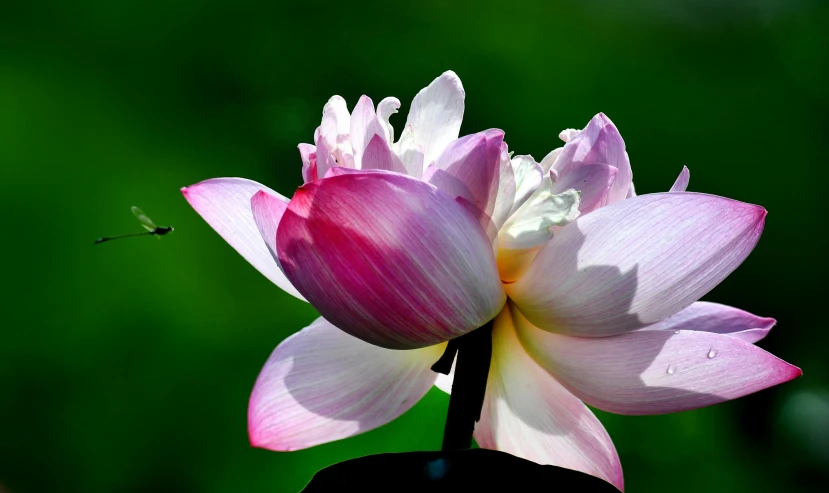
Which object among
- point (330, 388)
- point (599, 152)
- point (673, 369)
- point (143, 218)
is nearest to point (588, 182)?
point (599, 152)

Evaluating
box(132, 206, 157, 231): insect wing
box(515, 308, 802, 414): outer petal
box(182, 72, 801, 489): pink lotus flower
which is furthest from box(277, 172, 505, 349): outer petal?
box(132, 206, 157, 231): insect wing

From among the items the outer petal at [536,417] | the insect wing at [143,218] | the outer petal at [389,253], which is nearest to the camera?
the outer petal at [389,253]

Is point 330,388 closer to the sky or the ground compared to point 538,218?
closer to the ground

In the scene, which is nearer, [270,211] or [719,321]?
[270,211]

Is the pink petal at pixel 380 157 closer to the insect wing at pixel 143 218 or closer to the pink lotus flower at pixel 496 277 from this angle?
the pink lotus flower at pixel 496 277

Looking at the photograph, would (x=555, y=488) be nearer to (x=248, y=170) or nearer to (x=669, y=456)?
(x=669, y=456)

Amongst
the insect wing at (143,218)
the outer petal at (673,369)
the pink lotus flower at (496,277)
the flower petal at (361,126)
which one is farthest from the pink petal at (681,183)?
the insect wing at (143,218)

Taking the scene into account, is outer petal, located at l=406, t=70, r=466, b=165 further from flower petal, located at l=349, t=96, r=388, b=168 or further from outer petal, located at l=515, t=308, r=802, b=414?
outer petal, located at l=515, t=308, r=802, b=414

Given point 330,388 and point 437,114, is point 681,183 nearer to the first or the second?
point 437,114
